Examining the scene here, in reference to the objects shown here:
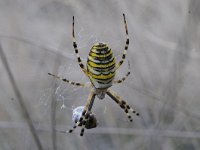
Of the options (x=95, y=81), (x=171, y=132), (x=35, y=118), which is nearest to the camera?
(x=95, y=81)

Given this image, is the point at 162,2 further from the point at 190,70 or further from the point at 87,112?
the point at 87,112

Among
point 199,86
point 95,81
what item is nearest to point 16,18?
point 199,86

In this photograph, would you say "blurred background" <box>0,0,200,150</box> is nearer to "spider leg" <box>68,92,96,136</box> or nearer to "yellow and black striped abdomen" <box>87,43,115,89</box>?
"spider leg" <box>68,92,96,136</box>

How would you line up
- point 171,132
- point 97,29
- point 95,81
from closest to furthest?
point 95,81, point 171,132, point 97,29

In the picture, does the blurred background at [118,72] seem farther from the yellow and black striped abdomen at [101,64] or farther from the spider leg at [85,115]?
the yellow and black striped abdomen at [101,64]

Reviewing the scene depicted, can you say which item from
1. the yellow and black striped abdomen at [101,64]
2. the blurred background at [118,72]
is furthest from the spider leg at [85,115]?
the yellow and black striped abdomen at [101,64]
